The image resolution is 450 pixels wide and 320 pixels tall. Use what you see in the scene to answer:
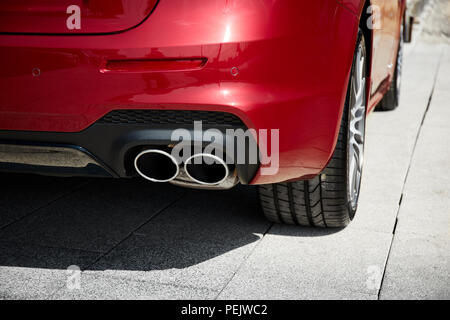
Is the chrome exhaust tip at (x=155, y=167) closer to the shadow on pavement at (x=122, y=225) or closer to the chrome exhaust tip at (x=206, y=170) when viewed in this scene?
the chrome exhaust tip at (x=206, y=170)

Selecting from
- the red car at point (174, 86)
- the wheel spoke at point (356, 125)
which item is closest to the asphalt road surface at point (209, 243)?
the wheel spoke at point (356, 125)

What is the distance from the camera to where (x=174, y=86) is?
209 cm

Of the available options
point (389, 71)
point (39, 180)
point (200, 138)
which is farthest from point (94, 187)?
point (389, 71)

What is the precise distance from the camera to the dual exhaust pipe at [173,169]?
87.4 inches

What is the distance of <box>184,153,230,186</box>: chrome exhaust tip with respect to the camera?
214 cm

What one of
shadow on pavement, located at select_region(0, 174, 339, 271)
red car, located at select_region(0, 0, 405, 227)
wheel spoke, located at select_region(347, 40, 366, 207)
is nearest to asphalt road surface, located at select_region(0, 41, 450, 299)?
shadow on pavement, located at select_region(0, 174, 339, 271)

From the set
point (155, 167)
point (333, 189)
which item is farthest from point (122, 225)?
point (333, 189)

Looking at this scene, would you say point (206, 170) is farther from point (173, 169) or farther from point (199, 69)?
point (199, 69)

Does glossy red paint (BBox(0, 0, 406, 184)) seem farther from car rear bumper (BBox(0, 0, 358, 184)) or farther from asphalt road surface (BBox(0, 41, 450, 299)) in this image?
asphalt road surface (BBox(0, 41, 450, 299))

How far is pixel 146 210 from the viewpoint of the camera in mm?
3045

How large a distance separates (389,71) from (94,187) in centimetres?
201

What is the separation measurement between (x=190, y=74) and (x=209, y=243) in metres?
0.89

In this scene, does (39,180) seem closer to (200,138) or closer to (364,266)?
(200,138)

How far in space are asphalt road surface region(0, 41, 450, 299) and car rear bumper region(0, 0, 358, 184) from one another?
0.43 meters
